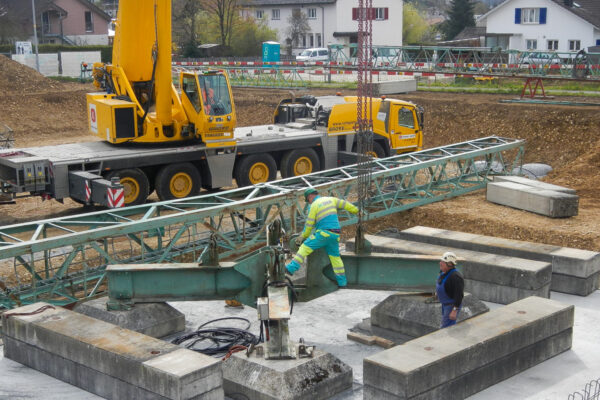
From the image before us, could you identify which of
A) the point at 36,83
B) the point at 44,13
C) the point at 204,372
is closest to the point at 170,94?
the point at 204,372

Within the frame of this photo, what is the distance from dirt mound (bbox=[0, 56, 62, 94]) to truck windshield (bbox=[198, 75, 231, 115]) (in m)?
21.9

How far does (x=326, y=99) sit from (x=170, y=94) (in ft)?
16.6

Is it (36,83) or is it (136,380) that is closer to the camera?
(136,380)

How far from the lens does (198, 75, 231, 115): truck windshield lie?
1856 centimetres

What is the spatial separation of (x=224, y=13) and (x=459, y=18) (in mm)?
19908

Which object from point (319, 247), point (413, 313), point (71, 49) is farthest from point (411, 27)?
point (319, 247)

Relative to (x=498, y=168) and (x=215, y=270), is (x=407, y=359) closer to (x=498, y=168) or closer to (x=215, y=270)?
(x=215, y=270)

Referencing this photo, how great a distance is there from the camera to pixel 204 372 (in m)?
8.26

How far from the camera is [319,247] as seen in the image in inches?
401

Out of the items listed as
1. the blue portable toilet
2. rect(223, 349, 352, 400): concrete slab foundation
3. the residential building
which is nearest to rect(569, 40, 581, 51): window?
the blue portable toilet

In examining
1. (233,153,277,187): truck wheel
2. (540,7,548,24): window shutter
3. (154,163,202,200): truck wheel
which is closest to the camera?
(154,163,202,200): truck wheel

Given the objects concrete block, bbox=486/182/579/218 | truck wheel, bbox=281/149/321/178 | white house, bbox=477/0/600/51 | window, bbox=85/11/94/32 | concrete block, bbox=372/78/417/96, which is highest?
window, bbox=85/11/94/32

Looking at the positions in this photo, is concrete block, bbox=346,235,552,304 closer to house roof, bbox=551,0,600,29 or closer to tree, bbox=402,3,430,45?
house roof, bbox=551,0,600,29

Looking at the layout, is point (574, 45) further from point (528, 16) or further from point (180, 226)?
point (180, 226)
